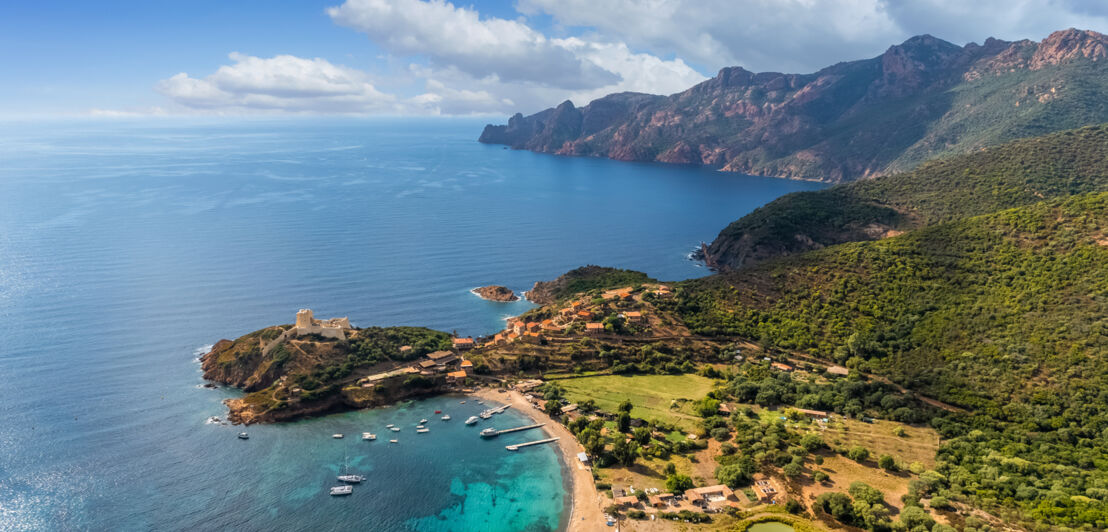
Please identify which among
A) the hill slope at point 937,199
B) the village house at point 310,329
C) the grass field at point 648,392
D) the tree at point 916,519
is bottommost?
the grass field at point 648,392

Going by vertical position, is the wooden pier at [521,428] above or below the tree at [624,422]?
below

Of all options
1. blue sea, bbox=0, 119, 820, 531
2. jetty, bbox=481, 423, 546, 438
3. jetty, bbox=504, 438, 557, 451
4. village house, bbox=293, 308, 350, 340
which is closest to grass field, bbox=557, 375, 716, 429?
jetty, bbox=481, 423, 546, 438

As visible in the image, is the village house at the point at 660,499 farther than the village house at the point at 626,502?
No

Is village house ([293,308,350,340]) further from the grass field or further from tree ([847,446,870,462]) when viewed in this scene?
tree ([847,446,870,462])

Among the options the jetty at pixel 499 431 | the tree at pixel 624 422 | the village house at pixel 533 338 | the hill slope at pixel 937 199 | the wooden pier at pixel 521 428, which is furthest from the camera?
the hill slope at pixel 937 199

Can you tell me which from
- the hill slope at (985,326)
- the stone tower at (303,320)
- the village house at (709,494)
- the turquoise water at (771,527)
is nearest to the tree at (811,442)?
the hill slope at (985,326)

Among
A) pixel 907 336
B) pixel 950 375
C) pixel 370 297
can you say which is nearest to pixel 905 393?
pixel 950 375

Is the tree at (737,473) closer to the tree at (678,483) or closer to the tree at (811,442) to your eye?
the tree at (678,483)
